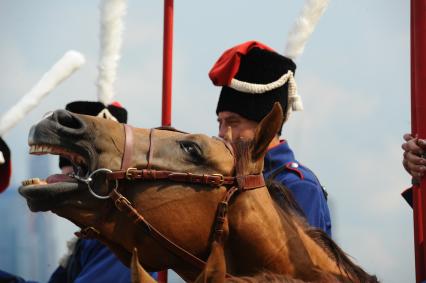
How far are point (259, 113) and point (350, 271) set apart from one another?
1.23 meters

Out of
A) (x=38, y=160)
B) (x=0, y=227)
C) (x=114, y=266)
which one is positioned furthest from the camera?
(x=0, y=227)

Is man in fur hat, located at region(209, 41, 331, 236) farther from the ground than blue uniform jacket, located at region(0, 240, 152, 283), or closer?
farther from the ground

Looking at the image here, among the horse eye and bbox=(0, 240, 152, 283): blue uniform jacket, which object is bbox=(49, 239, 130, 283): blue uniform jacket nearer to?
bbox=(0, 240, 152, 283): blue uniform jacket

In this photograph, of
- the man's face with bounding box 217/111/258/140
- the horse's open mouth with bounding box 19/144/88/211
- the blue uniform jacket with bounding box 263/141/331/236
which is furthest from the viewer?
the man's face with bounding box 217/111/258/140

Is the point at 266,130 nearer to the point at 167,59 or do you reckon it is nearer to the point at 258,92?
the point at 258,92

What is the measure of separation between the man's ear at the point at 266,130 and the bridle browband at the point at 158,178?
109mm

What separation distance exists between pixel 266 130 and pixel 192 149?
296mm

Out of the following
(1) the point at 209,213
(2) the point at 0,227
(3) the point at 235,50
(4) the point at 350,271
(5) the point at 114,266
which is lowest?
(2) the point at 0,227

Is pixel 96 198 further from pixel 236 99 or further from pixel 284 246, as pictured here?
pixel 236 99

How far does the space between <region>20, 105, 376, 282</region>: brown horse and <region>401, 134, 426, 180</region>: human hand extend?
0.56 metres

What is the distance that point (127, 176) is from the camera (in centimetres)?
336

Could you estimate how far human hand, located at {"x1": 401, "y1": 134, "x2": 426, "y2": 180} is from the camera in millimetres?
3879

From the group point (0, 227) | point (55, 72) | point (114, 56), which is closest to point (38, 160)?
point (0, 227)

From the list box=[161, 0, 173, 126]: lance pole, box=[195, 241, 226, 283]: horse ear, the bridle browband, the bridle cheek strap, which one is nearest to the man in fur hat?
box=[161, 0, 173, 126]: lance pole
